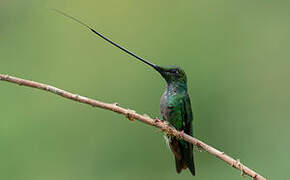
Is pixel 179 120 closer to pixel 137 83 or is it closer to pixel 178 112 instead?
pixel 178 112

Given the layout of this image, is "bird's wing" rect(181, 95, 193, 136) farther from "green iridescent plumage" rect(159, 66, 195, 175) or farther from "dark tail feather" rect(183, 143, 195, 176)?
"dark tail feather" rect(183, 143, 195, 176)

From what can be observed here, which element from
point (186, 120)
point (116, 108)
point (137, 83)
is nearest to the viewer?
point (116, 108)

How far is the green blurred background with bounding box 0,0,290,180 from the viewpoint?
24.0 feet

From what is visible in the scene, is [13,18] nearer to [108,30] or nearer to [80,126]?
[108,30]

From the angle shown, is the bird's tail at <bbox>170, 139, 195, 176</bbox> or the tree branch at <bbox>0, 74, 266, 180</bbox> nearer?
the tree branch at <bbox>0, 74, 266, 180</bbox>

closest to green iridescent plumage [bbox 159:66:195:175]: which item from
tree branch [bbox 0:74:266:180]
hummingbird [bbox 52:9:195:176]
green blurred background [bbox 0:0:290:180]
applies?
hummingbird [bbox 52:9:195:176]

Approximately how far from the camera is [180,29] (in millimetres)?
9195

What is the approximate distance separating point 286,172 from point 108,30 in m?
4.73

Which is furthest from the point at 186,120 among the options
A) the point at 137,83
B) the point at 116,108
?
the point at 137,83

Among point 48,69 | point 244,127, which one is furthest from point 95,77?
point 244,127

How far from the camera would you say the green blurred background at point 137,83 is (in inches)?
288

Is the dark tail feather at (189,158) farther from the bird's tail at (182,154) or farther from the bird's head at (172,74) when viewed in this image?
the bird's head at (172,74)

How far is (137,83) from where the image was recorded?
8.31 m

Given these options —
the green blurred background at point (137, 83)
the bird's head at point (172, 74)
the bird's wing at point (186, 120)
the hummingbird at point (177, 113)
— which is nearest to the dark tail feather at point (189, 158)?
the hummingbird at point (177, 113)
